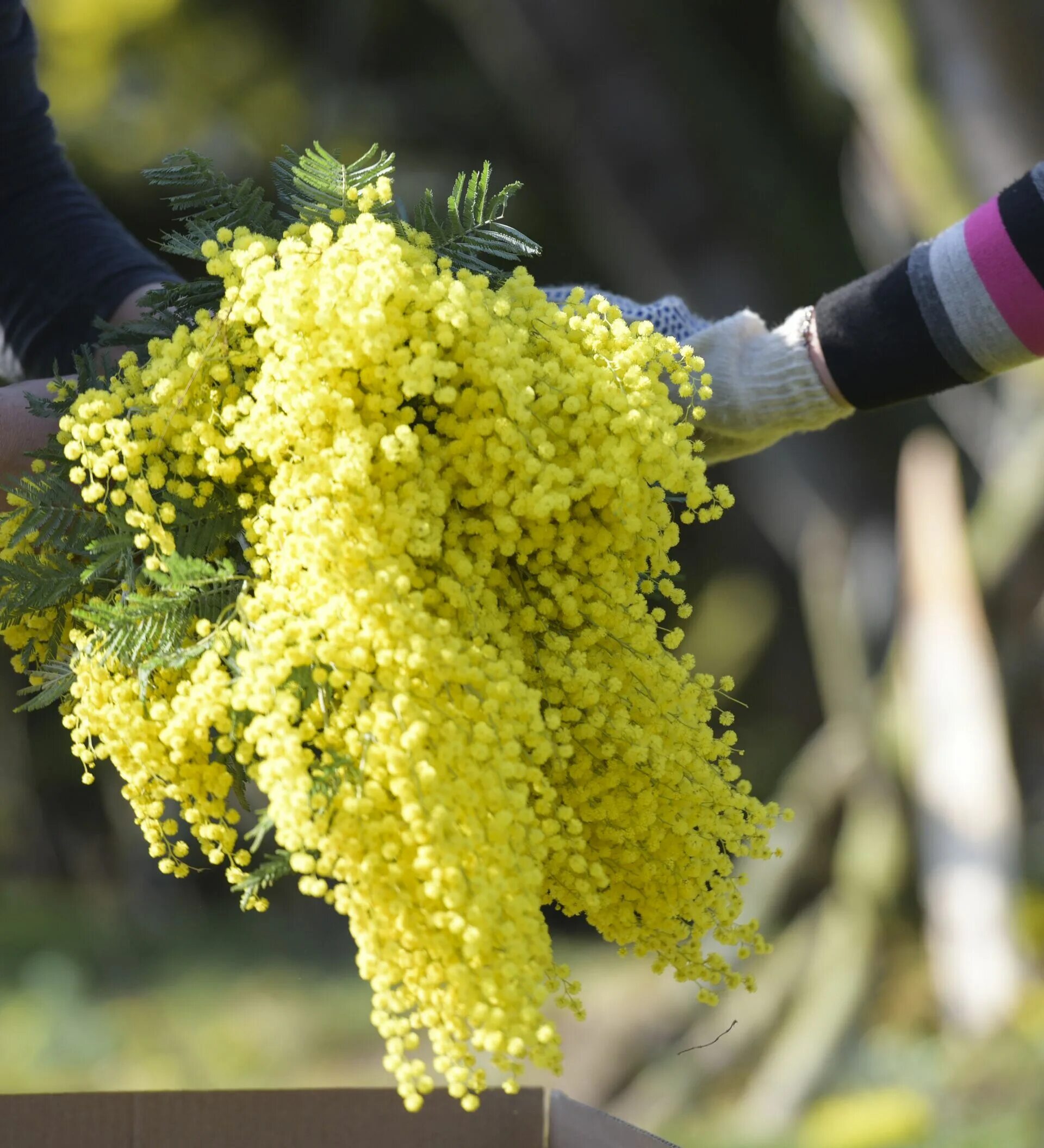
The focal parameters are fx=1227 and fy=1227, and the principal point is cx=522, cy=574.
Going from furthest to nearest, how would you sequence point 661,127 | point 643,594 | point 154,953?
point 154,953
point 661,127
point 643,594

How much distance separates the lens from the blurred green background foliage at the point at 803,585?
2791 mm

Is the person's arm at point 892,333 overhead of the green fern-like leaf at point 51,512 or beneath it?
overhead

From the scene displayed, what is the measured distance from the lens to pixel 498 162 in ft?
14.7

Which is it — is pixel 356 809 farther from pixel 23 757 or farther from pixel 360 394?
pixel 23 757

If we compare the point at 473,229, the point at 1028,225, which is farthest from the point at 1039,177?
the point at 473,229

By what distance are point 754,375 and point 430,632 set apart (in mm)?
439

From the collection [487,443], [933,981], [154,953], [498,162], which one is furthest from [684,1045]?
[498,162]

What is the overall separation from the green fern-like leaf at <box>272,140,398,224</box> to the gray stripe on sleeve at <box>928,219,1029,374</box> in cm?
43

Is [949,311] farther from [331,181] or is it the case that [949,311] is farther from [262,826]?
[262,826]

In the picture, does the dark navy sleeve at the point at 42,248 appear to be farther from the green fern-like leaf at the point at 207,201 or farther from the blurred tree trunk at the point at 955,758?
the blurred tree trunk at the point at 955,758

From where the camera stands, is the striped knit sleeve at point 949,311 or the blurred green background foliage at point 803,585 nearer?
the striped knit sleeve at point 949,311

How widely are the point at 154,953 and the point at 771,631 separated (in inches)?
101

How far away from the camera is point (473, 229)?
873 millimetres

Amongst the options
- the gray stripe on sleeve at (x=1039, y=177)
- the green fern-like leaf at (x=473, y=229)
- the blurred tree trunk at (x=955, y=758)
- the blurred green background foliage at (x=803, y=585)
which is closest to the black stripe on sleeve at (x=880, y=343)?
the gray stripe on sleeve at (x=1039, y=177)
